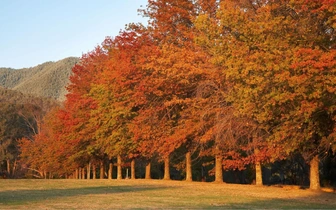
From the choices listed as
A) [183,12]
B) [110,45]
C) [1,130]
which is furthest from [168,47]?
[1,130]

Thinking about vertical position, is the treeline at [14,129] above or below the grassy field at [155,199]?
above

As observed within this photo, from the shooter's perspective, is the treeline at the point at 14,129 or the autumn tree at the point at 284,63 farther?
the treeline at the point at 14,129

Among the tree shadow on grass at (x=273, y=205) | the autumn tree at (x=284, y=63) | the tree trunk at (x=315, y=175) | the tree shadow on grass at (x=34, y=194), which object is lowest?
the tree shadow on grass at (x=273, y=205)

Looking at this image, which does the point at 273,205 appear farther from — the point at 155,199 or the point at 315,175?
the point at 315,175

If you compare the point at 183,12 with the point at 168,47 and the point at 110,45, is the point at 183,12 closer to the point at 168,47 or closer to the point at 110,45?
the point at 168,47

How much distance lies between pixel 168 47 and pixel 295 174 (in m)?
26.4

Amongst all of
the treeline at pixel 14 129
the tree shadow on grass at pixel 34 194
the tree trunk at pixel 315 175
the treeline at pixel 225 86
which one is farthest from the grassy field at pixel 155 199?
the treeline at pixel 14 129

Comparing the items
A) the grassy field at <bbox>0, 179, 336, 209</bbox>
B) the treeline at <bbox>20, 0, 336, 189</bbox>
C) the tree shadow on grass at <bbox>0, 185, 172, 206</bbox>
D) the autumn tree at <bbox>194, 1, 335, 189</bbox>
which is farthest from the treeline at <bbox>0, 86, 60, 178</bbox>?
the autumn tree at <bbox>194, 1, 335, 189</bbox>

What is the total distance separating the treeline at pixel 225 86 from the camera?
19377 mm

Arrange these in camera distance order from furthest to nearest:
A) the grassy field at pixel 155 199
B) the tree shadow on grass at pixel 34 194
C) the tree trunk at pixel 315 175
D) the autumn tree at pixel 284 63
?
the tree trunk at pixel 315 175
the autumn tree at pixel 284 63
the tree shadow on grass at pixel 34 194
the grassy field at pixel 155 199

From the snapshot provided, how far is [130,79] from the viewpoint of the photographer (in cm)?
3453

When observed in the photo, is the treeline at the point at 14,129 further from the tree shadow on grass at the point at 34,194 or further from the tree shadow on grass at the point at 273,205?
the tree shadow on grass at the point at 273,205

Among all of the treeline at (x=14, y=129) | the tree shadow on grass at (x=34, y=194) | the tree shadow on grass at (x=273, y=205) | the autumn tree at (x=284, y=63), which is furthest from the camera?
the treeline at (x=14, y=129)

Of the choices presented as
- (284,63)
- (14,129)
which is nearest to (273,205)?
(284,63)
